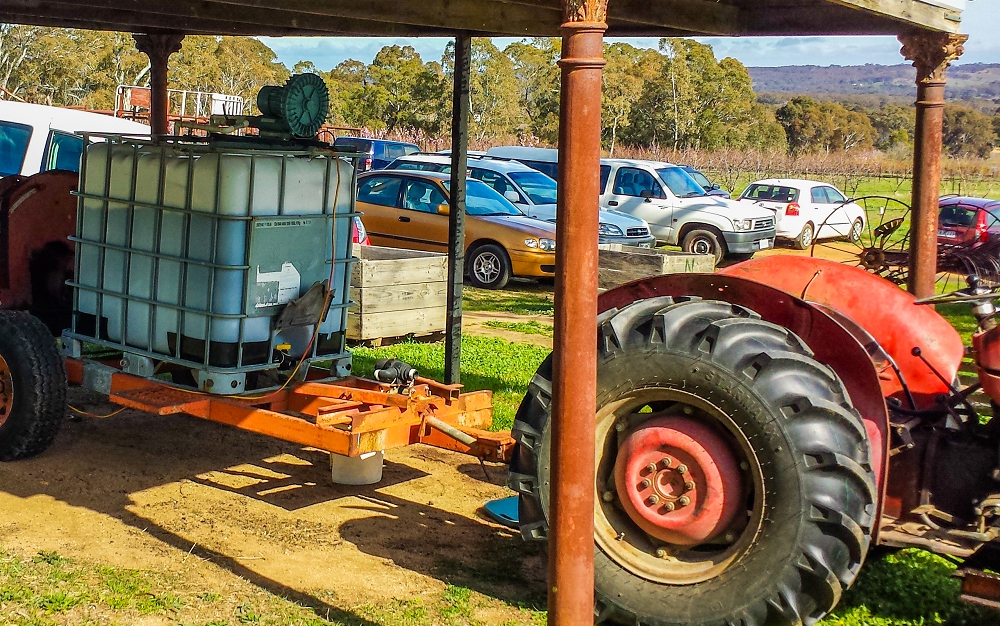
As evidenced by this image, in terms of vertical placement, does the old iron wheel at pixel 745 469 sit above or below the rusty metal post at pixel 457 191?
below

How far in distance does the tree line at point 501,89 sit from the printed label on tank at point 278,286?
37251 mm

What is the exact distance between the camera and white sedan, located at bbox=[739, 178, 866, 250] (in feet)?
78.1

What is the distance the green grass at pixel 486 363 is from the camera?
9.12m

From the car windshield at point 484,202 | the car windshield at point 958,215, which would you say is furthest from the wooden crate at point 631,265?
the car windshield at point 958,215

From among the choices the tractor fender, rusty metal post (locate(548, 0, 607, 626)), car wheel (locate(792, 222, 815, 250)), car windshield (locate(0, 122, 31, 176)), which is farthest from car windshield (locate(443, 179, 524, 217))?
rusty metal post (locate(548, 0, 607, 626))

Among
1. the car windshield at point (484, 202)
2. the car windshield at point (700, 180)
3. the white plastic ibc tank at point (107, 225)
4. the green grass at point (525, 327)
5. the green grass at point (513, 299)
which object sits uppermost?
the car windshield at point (700, 180)

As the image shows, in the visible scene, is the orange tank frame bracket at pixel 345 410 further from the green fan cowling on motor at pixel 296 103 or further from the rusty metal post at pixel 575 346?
the rusty metal post at pixel 575 346

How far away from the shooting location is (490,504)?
6.29 meters

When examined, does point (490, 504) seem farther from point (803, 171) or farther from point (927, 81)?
point (803, 171)

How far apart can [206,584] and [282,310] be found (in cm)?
172

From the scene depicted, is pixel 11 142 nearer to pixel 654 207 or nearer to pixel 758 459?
pixel 758 459

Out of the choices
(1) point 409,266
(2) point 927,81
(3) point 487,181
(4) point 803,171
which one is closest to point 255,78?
(4) point 803,171

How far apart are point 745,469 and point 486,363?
6123 millimetres

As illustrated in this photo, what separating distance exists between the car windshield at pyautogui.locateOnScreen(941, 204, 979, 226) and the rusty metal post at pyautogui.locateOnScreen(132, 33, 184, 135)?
14391mm
